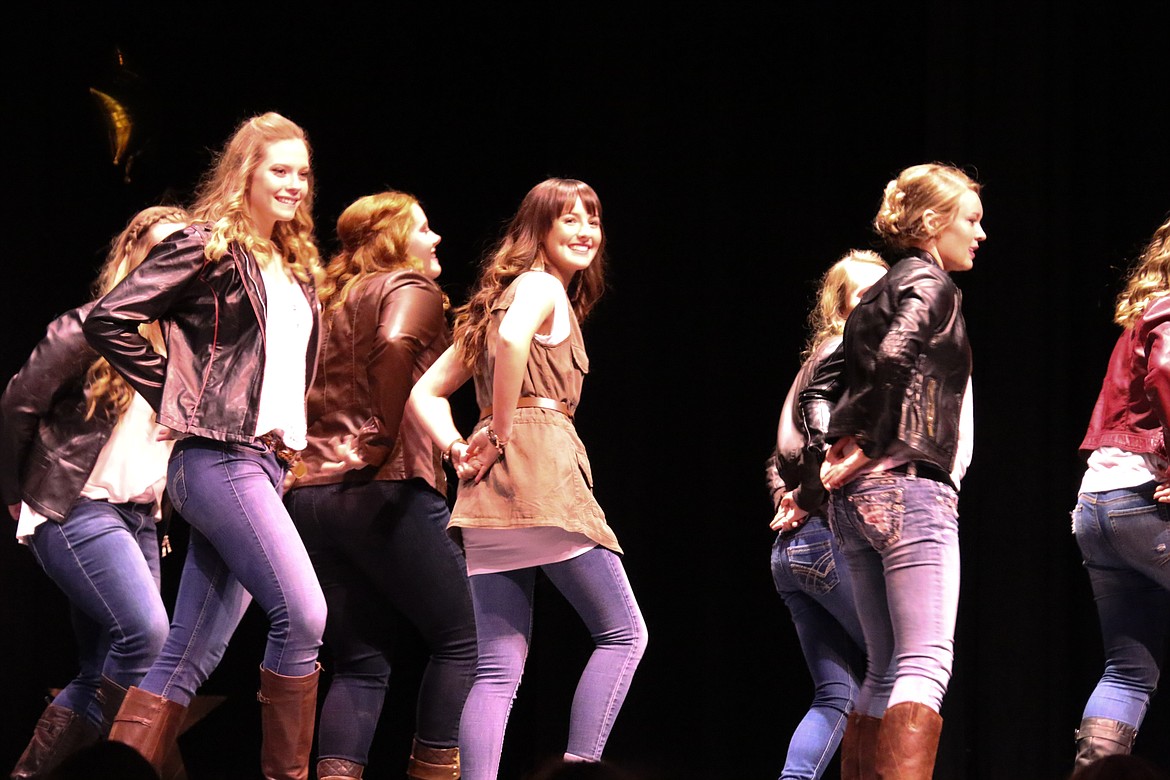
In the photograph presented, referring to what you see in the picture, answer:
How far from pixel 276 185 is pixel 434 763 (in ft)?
4.39

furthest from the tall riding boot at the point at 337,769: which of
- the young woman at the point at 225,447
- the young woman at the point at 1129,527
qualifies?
the young woman at the point at 1129,527

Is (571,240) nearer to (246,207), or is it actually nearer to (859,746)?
(246,207)

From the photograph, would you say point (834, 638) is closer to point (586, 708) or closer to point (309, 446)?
point (586, 708)

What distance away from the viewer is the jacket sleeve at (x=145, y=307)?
270 centimetres

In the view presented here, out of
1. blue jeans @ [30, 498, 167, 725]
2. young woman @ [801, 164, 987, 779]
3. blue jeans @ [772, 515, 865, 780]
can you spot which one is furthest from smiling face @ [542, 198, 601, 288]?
blue jeans @ [30, 498, 167, 725]

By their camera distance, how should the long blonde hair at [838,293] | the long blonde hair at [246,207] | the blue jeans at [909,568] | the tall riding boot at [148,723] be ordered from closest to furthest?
the tall riding boot at [148,723], the blue jeans at [909,568], the long blonde hair at [246,207], the long blonde hair at [838,293]

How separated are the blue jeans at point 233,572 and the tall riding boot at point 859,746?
4.04 ft

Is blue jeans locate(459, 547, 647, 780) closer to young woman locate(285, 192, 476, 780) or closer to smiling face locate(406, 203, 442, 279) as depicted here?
young woman locate(285, 192, 476, 780)

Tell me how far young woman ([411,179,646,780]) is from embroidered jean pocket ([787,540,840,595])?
70cm

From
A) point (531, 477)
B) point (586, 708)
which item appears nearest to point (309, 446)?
point (531, 477)

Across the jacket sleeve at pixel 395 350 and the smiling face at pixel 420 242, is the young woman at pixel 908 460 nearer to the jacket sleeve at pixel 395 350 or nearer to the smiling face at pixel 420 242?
Result: the jacket sleeve at pixel 395 350

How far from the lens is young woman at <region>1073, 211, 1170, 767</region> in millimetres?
3055

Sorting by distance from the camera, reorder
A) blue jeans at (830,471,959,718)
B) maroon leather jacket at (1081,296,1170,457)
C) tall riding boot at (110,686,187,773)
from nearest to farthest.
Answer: tall riding boot at (110,686,187,773) → blue jeans at (830,471,959,718) → maroon leather jacket at (1081,296,1170,457)

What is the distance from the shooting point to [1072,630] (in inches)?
177
